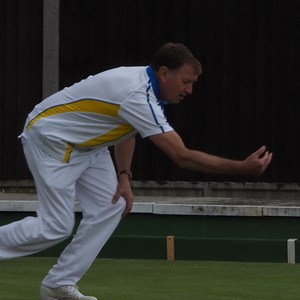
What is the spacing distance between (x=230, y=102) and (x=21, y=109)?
2012 millimetres

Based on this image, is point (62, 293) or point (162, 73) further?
point (62, 293)

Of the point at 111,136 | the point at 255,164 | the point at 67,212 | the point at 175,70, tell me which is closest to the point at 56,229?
the point at 67,212

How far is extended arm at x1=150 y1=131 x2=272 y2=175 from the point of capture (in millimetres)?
5582

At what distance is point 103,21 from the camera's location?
38.9 feet

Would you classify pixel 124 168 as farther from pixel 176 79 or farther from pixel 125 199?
pixel 176 79

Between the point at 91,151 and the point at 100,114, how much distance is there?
0.81ft

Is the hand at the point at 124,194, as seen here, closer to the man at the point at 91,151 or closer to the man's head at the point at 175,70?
the man at the point at 91,151

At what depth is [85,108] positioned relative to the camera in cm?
619

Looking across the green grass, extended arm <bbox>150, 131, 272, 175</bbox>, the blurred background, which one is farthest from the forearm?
the blurred background

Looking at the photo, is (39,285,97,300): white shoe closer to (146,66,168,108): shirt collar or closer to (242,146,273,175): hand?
(146,66,168,108): shirt collar

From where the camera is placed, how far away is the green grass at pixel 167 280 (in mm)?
7109

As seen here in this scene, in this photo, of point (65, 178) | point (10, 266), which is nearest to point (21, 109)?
point (10, 266)

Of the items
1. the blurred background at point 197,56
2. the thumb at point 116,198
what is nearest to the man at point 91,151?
the thumb at point 116,198

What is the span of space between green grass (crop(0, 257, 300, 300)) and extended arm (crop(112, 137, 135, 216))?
76cm
